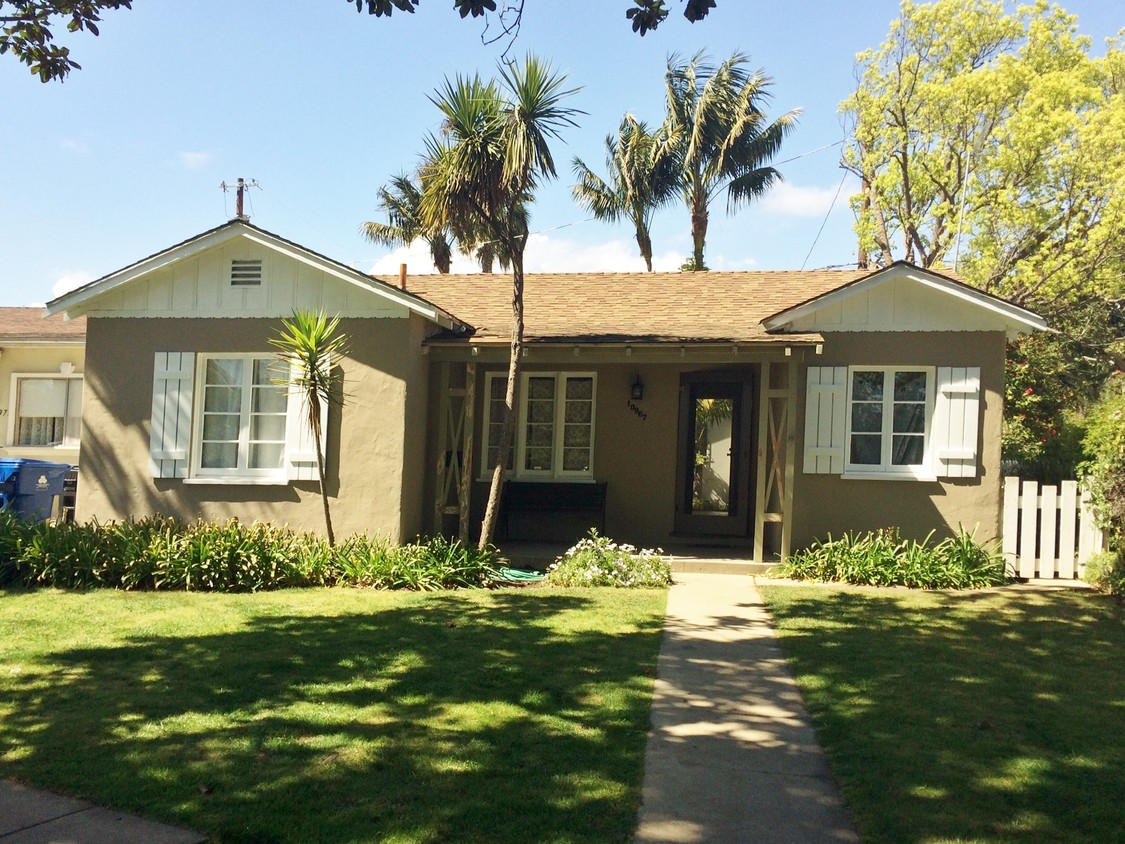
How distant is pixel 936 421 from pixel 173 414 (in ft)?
29.8

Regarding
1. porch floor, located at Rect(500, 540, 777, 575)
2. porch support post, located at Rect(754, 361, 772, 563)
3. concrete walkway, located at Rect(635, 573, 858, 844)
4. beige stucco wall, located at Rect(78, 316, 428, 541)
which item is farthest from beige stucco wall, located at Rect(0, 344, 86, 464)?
concrete walkway, located at Rect(635, 573, 858, 844)

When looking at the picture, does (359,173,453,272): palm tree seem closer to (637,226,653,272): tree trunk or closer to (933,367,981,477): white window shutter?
(637,226,653,272): tree trunk

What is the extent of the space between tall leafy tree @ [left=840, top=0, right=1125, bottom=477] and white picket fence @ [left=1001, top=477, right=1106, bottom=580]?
35.9 ft

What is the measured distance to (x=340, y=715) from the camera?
5.25 metres

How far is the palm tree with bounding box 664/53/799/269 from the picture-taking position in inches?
1001

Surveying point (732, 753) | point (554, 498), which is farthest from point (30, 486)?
point (732, 753)

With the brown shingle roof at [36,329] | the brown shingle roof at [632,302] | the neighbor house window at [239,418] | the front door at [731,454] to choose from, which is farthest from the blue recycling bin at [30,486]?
the front door at [731,454]

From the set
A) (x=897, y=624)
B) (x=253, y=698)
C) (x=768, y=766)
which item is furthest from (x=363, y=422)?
(x=768, y=766)

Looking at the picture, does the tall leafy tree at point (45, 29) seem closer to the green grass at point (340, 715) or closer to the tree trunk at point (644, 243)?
the green grass at point (340, 715)

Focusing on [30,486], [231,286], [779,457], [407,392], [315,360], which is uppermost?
[231,286]

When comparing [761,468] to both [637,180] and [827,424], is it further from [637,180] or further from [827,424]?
[637,180]

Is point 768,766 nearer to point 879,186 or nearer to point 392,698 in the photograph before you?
point 392,698

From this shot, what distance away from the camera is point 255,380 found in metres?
11.0

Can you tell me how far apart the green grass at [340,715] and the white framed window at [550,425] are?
177 inches
